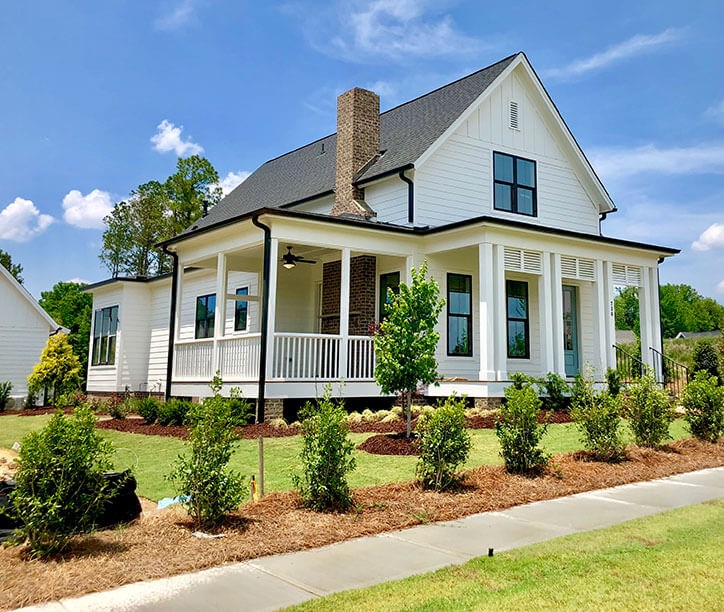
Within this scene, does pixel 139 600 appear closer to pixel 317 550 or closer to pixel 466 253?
pixel 317 550

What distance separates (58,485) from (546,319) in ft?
38.5

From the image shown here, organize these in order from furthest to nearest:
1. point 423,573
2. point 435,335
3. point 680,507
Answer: point 435,335 < point 680,507 < point 423,573

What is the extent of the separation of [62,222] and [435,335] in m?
53.7

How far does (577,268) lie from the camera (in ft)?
51.2

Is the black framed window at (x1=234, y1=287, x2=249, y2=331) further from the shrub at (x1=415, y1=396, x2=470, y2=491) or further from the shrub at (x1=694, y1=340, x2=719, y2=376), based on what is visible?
the shrub at (x1=694, y1=340, x2=719, y2=376)

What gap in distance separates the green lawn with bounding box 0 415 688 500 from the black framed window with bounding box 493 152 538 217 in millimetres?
7512

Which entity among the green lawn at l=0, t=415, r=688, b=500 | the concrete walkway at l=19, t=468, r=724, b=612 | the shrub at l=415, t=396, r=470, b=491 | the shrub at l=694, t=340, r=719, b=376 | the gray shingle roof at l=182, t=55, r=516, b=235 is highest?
the gray shingle roof at l=182, t=55, r=516, b=235

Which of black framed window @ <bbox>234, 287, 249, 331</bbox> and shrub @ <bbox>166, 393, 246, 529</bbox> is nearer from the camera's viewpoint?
shrub @ <bbox>166, 393, 246, 529</bbox>

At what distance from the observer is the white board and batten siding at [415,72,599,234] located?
16.7 metres

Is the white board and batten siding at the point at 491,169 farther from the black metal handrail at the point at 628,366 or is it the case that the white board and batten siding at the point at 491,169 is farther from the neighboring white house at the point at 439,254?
the black metal handrail at the point at 628,366

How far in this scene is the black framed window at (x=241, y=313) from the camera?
65.8 feet

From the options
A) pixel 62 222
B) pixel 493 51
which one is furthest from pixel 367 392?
pixel 62 222

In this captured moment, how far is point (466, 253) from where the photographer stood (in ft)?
52.5

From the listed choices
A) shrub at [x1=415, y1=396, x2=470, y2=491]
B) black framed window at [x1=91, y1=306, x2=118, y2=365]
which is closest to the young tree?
shrub at [x1=415, y1=396, x2=470, y2=491]
